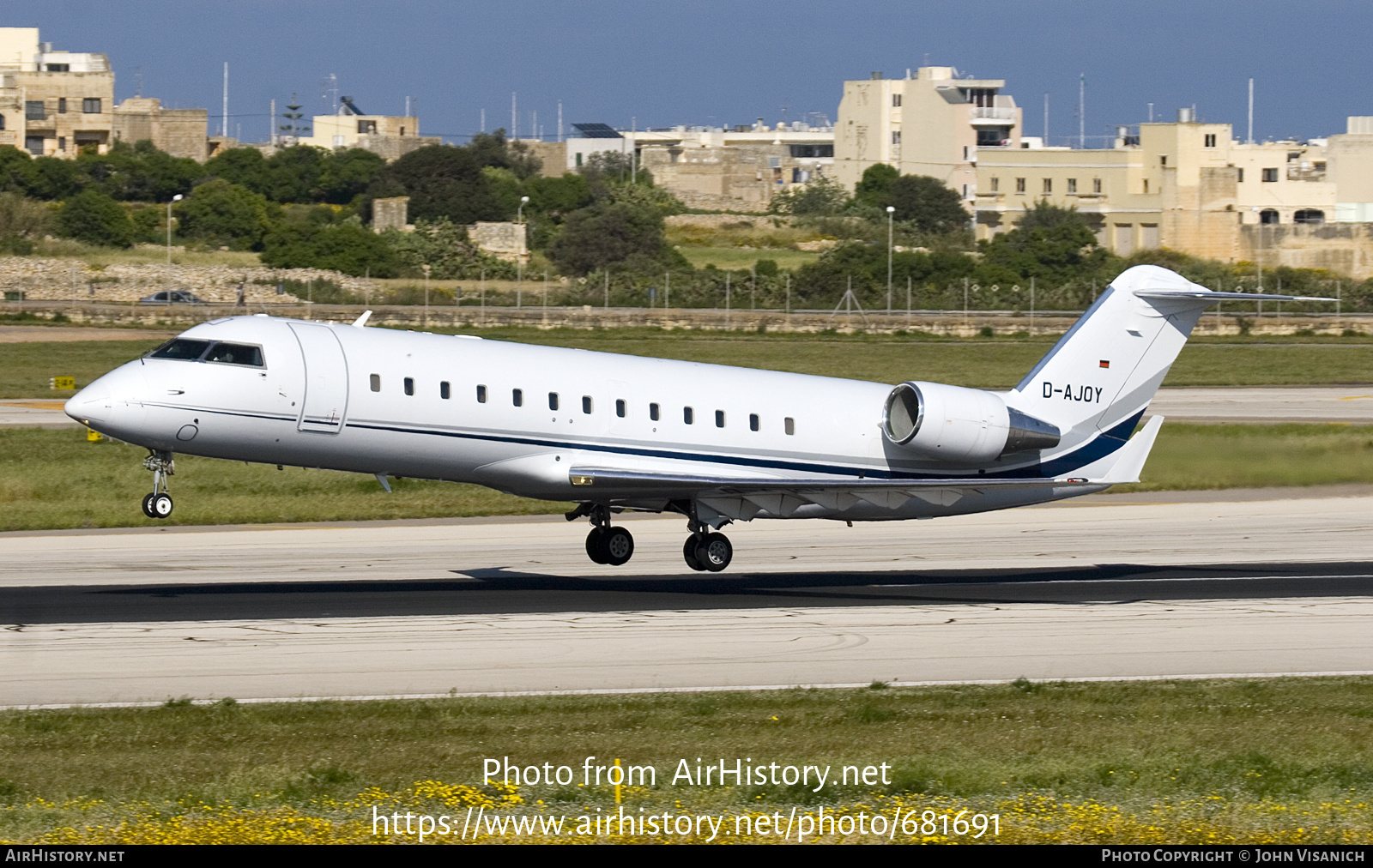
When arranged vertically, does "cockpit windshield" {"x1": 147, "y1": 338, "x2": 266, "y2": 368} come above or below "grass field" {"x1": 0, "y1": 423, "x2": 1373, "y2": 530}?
above

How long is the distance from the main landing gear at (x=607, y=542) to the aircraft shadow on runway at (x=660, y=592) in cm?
32

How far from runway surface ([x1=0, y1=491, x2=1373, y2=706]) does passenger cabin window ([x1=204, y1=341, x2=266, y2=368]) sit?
3.42 metres

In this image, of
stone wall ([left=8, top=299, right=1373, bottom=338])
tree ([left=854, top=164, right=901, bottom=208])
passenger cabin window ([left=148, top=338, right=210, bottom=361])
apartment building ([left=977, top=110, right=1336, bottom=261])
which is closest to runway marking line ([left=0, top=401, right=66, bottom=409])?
stone wall ([left=8, top=299, right=1373, bottom=338])

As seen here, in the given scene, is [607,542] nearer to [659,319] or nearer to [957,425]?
[957,425]

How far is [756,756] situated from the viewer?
47.4 feet

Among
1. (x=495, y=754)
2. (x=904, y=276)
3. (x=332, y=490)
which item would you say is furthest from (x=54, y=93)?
(x=495, y=754)

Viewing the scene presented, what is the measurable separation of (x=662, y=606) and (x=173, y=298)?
75.1 m

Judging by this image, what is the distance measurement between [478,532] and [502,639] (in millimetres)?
11761

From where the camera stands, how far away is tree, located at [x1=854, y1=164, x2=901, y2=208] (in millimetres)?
170875

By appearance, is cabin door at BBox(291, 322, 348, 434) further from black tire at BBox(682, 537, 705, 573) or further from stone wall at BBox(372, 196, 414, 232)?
stone wall at BBox(372, 196, 414, 232)

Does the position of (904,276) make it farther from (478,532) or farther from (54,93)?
(54,93)

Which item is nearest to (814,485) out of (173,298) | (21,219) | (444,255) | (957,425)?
(957,425)

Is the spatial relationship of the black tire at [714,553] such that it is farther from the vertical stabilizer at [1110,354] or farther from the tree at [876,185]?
the tree at [876,185]

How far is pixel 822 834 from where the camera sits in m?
11.2
